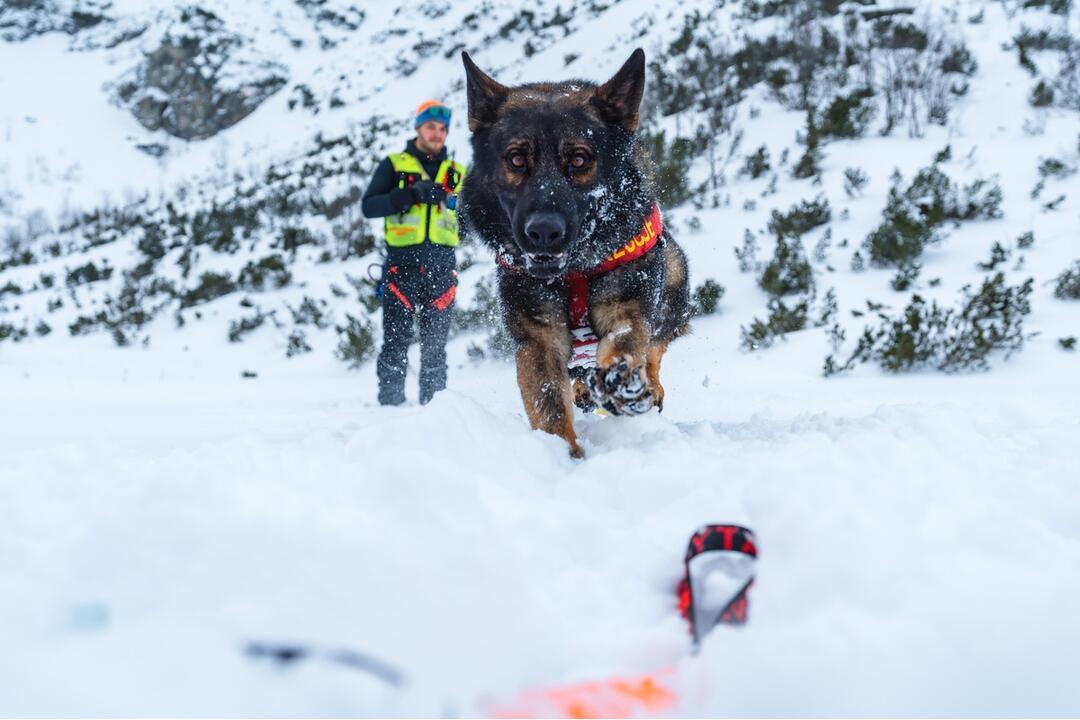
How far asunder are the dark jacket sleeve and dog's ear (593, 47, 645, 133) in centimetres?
214

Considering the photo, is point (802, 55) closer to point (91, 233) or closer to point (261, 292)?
point (261, 292)

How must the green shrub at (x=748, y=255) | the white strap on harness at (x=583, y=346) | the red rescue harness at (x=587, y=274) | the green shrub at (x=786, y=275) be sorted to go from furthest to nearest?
the green shrub at (x=748, y=255), the green shrub at (x=786, y=275), the white strap on harness at (x=583, y=346), the red rescue harness at (x=587, y=274)

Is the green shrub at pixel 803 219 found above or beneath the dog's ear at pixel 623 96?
above

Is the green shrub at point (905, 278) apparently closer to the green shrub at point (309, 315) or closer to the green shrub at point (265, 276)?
the green shrub at point (309, 315)

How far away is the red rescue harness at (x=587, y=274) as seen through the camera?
2682mm

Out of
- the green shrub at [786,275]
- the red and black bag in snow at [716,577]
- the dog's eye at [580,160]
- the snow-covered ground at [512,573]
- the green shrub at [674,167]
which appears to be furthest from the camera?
the green shrub at [674,167]

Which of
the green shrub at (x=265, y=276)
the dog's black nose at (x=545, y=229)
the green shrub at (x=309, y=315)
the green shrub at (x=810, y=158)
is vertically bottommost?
the dog's black nose at (x=545, y=229)

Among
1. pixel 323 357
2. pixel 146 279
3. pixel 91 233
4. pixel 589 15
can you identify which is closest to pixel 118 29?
pixel 91 233

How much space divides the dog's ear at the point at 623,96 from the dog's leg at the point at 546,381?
1.02m

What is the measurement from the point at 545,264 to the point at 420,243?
2.54 meters

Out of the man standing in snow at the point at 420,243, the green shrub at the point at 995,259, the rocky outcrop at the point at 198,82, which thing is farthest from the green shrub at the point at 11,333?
the rocky outcrop at the point at 198,82

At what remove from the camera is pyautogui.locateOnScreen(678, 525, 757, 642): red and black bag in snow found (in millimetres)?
929

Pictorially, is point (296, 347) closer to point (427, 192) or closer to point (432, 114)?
point (427, 192)

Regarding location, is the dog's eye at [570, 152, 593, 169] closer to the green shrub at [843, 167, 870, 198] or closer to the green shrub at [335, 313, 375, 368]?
the green shrub at [335, 313, 375, 368]
